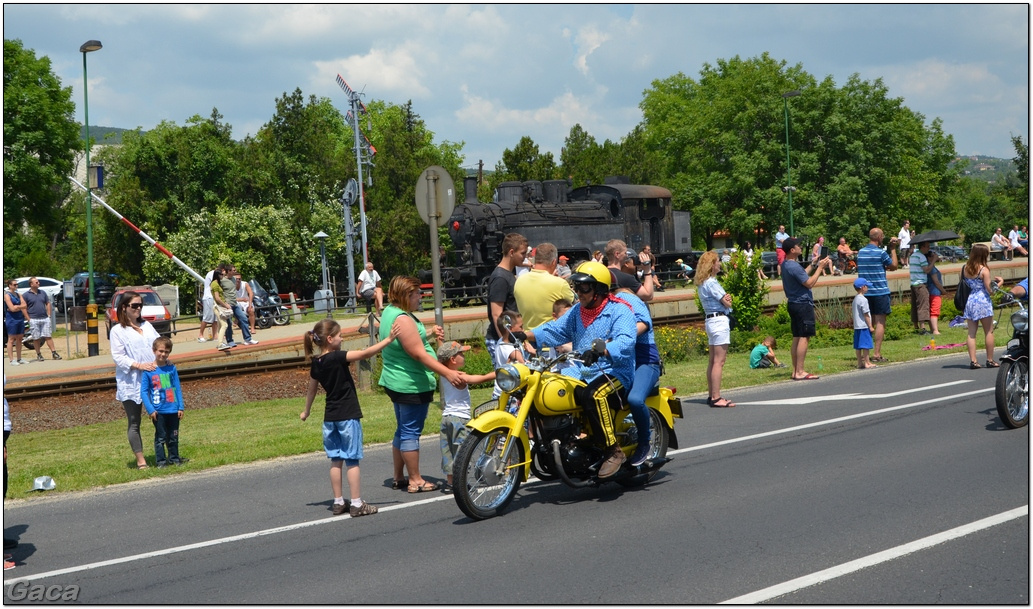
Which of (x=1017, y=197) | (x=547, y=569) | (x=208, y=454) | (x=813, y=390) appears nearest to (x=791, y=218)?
(x=1017, y=197)

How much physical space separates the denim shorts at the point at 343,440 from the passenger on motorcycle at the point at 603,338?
1.51 metres

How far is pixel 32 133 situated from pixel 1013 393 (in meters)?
35.6

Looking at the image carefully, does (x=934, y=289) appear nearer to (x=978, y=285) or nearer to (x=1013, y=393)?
(x=978, y=285)

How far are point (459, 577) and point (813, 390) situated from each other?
904 cm

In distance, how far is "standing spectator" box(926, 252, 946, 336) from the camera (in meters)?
19.1

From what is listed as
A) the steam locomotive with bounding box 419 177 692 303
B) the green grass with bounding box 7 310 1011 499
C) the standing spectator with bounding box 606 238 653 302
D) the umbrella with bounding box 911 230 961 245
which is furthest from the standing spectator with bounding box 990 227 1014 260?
the standing spectator with bounding box 606 238 653 302

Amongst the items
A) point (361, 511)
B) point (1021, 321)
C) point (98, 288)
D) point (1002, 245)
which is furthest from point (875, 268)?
point (98, 288)

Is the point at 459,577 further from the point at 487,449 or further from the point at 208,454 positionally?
the point at 208,454

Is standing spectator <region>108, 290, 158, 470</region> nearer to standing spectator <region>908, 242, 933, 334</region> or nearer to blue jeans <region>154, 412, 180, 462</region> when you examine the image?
blue jeans <region>154, 412, 180, 462</region>

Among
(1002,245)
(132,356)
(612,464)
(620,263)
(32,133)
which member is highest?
(32,133)

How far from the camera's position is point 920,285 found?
2108cm

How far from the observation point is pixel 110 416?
16.8m

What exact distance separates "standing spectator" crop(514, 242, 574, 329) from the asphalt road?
170cm

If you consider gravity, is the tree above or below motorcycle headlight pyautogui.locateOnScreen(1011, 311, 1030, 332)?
above
